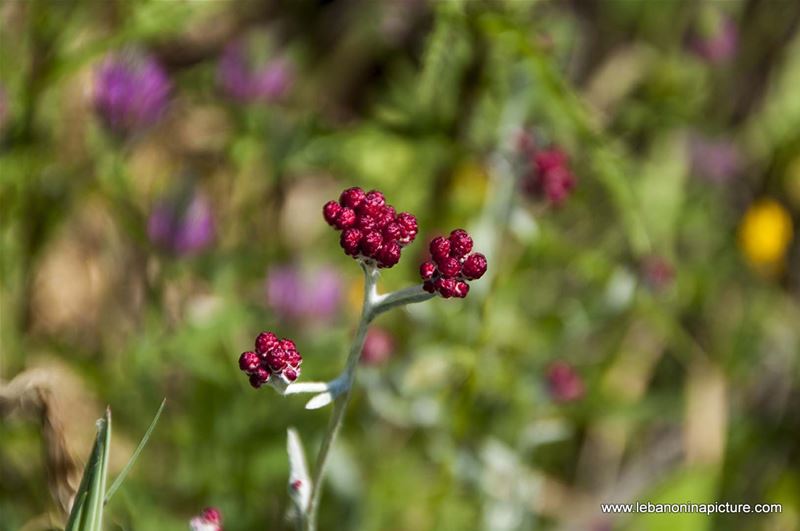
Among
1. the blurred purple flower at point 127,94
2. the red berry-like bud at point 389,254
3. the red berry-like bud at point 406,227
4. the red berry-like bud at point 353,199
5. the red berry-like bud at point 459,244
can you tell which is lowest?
the red berry-like bud at point 389,254

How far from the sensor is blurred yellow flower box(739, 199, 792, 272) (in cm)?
341

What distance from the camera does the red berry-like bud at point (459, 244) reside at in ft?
3.48

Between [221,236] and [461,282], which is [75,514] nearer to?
[461,282]

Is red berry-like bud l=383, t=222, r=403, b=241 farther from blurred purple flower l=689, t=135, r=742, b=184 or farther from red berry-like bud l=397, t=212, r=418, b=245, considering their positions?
blurred purple flower l=689, t=135, r=742, b=184

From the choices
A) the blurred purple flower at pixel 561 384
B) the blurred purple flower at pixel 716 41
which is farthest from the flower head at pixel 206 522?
the blurred purple flower at pixel 716 41

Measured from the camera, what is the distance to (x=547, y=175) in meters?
2.06

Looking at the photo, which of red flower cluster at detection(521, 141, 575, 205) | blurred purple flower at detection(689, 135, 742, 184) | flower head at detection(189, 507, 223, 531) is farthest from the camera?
blurred purple flower at detection(689, 135, 742, 184)

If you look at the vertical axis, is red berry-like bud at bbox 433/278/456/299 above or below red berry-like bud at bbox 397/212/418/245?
below

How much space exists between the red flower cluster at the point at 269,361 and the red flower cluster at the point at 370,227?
13cm

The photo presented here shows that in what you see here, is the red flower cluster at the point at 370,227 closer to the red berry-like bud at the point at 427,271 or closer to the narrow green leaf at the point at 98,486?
the red berry-like bud at the point at 427,271

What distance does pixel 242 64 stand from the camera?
2457 mm

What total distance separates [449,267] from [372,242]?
9 centimetres

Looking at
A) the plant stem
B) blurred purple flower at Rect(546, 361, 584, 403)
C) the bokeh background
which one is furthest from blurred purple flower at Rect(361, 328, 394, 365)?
the plant stem

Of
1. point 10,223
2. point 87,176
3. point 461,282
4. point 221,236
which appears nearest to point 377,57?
point 221,236
